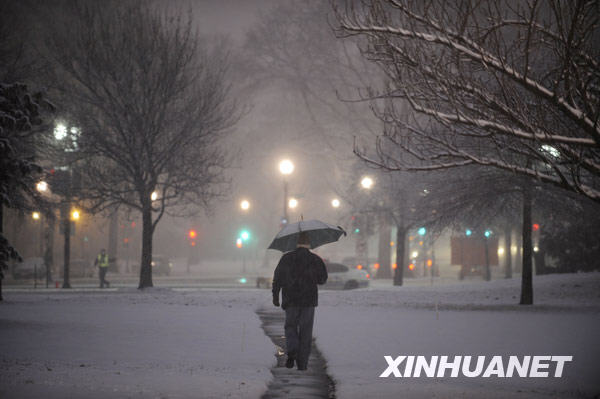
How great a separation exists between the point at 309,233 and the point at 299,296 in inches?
78.8

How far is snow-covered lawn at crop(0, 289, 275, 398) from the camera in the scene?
7246mm

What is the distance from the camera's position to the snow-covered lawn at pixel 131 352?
23.8 ft

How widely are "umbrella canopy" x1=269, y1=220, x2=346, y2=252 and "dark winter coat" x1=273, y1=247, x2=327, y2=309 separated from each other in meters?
0.84

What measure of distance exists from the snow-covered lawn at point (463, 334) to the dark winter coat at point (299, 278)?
116 centimetres

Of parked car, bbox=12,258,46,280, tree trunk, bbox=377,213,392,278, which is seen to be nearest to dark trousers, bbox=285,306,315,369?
tree trunk, bbox=377,213,392,278

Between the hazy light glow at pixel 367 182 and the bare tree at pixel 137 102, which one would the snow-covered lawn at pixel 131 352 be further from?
the hazy light glow at pixel 367 182

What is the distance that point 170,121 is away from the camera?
23688 mm

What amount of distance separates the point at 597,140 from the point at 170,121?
58.9 feet

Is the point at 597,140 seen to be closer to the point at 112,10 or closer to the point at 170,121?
the point at 170,121

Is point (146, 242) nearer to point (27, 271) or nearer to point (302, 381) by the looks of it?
point (302, 381)

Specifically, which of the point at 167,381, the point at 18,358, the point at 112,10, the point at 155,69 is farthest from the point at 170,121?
the point at 167,381
